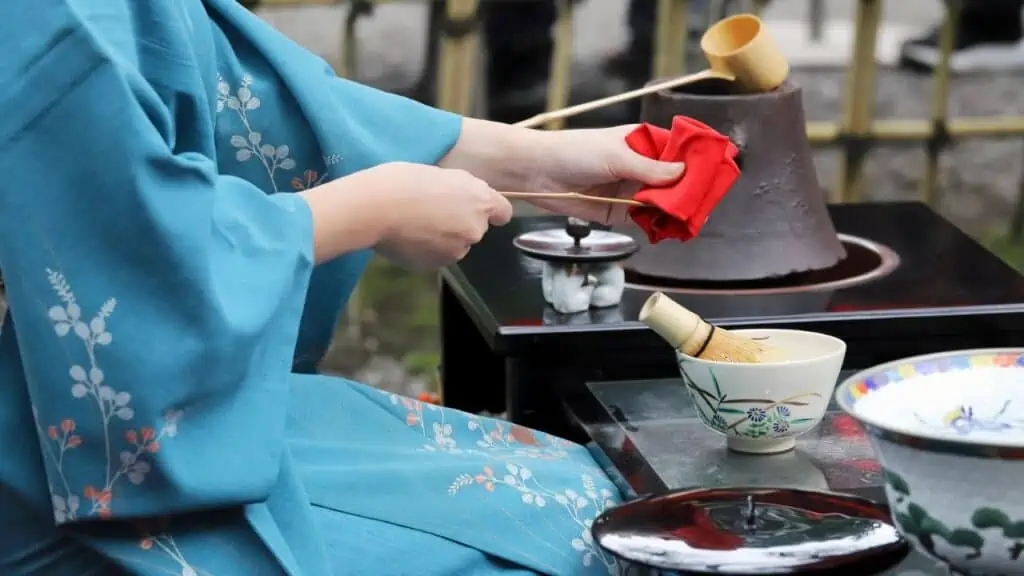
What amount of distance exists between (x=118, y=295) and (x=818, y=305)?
41.1 inches

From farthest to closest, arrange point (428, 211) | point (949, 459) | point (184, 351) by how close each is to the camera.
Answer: point (428, 211) < point (184, 351) < point (949, 459)

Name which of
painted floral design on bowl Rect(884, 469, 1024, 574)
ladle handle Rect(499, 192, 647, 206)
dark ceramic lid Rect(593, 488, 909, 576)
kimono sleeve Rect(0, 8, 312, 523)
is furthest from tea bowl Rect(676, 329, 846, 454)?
kimono sleeve Rect(0, 8, 312, 523)

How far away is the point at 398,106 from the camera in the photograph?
191cm

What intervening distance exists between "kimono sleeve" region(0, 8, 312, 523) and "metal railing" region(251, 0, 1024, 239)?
8.38ft

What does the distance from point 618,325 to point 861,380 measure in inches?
25.4

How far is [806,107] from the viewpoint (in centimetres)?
627

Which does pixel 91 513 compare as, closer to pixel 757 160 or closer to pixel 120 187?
pixel 120 187

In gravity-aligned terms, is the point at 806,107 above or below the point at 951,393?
below

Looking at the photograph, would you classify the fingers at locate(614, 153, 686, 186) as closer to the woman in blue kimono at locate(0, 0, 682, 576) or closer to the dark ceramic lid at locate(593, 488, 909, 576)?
the woman in blue kimono at locate(0, 0, 682, 576)

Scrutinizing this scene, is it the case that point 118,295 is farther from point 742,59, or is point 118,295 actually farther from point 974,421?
point 742,59

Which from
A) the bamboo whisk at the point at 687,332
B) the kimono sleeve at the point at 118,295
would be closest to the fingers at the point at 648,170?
the bamboo whisk at the point at 687,332

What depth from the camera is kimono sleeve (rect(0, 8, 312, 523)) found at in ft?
4.22

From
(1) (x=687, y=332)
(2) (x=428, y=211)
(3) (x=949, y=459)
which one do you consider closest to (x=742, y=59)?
(1) (x=687, y=332)

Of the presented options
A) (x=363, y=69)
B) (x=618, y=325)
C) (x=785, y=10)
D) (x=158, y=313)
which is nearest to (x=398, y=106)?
(x=618, y=325)
